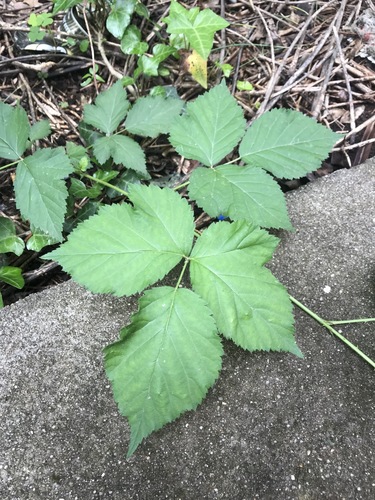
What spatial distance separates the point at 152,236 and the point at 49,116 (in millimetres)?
1190

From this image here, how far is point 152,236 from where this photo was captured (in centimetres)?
141

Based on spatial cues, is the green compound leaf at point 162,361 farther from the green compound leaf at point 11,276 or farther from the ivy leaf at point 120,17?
the ivy leaf at point 120,17

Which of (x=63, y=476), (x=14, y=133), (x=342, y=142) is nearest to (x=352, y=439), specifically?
(x=63, y=476)

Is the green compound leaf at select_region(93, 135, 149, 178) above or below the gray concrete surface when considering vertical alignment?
above

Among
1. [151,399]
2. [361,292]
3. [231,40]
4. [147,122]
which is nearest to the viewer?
[151,399]

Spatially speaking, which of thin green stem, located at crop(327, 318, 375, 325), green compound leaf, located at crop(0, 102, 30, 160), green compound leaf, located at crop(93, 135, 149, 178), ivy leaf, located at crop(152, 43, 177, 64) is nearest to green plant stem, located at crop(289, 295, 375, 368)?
thin green stem, located at crop(327, 318, 375, 325)

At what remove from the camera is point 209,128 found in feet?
5.57

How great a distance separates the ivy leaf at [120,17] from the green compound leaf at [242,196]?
3.44ft

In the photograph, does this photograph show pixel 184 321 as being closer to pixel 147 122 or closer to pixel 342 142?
pixel 147 122

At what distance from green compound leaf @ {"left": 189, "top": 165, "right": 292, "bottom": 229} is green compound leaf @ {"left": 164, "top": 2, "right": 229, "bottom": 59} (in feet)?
2.48

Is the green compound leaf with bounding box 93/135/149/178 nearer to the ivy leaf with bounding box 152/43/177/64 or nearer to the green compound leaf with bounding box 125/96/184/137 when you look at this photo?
the green compound leaf with bounding box 125/96/184/137

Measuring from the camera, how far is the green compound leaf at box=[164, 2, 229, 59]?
199 centimetres

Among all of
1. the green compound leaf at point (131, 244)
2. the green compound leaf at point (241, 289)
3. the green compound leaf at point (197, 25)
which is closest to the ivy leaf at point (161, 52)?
the green compound leaf at point (197, 25)

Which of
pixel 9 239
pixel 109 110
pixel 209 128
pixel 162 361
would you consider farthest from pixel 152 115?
pixel 162 361
